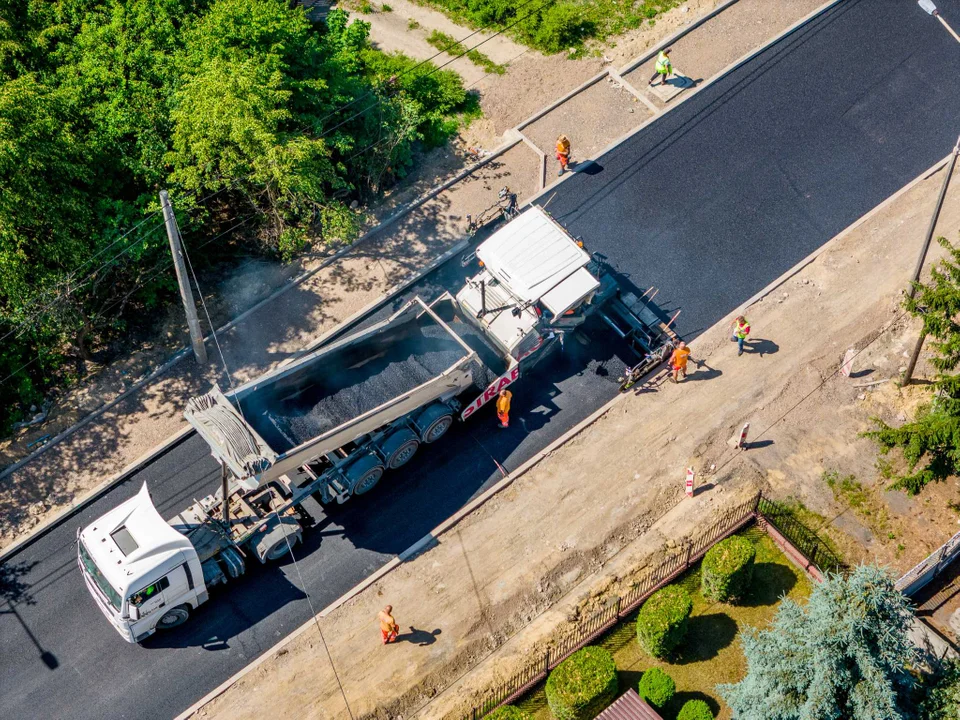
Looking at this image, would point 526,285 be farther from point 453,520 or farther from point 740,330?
point 453,520

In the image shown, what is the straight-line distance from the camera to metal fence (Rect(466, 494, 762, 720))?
2389 centimetres

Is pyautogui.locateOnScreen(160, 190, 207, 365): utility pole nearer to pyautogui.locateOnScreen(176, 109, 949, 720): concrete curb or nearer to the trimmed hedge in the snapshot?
pyautogui.locateOnScreen(176, 109, 949, 720): concrete curb

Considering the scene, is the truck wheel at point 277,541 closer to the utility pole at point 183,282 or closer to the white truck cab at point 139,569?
the white truck cab at point 139,569

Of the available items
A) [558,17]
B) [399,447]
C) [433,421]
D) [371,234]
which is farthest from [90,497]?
[558,17]

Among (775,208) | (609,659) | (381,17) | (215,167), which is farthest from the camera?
(381,17)

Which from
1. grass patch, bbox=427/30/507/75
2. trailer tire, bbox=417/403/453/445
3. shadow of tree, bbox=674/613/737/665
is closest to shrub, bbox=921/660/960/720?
shadow of tree, bbox=674/613/737/665

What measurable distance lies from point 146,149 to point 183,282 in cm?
486

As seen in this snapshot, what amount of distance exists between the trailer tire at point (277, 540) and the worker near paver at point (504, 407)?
19.8 feet

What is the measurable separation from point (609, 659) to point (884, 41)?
24.1 metres

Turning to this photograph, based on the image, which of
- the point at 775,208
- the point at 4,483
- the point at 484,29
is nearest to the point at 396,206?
the point at 484,29

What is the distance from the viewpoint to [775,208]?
3234 centimetres

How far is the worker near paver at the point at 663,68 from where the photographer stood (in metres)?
34.6

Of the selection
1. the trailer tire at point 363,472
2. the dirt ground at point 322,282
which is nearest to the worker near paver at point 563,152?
the dirt ground at point 322,282

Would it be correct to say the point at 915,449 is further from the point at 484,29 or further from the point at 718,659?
the point at 484,29
